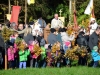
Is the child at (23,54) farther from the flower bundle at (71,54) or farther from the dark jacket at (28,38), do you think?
the flower bundle at (71,54)

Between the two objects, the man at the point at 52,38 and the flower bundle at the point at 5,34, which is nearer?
the flower bundle at the point at 5,34

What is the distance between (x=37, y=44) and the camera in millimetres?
16672

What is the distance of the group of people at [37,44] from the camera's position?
53.4 ft

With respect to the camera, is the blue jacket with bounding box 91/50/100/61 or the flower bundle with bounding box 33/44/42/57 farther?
the blue jacket with bounding box 91/50/100/61

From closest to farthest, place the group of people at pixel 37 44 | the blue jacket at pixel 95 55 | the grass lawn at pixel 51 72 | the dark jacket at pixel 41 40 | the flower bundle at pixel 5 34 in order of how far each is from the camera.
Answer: the grass lawn at pixel 51 72 < the flower bundle at pixel 5 34 < the group of people at pixel 37 44 < the dark jacket at pixel 41 40 < the blue jacket at pixel 95 55

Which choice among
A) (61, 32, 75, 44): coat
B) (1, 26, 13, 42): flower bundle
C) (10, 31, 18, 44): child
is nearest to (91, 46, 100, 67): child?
(61, 32, 75, 44): coat

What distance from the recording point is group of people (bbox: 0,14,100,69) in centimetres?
1627

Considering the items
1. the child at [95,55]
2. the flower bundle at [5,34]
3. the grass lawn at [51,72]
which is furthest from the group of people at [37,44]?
the grass lawn at [51,72]

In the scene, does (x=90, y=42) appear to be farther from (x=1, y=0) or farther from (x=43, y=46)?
(x=1, y=0)

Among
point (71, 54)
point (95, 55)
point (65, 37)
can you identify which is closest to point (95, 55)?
point (95, 55)

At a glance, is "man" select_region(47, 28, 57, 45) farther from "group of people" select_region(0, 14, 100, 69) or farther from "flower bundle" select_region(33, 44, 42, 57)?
"flower bundle" select_region(33, 44, 42, 57)

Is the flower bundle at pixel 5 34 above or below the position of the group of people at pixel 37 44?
above

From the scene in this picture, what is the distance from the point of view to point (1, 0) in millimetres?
35438

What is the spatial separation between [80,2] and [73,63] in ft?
74.8
